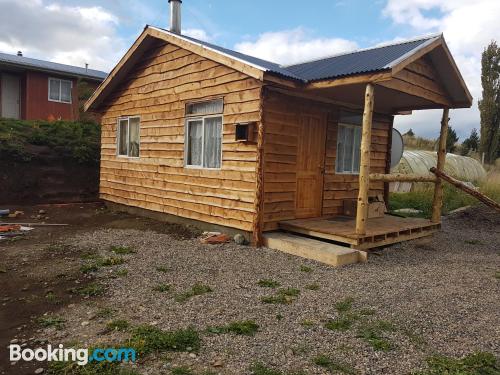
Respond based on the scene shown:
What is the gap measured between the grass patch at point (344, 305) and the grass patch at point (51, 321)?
275 cm

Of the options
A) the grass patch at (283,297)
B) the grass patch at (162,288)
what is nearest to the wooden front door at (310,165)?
the grass patch at (283,297)

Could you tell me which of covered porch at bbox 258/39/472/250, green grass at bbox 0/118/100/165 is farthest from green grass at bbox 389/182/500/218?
green grass at bbox 0/118/100/165

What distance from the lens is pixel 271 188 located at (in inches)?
273

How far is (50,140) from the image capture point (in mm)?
13328

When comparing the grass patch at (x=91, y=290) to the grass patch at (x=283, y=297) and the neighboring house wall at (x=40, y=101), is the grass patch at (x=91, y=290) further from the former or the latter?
the neighboring house wall at (x=40, y=101)

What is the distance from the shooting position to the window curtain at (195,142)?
8094 mm

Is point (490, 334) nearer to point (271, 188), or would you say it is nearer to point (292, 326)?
point (292, 326)

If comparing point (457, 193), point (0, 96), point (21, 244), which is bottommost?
point (21, 244)

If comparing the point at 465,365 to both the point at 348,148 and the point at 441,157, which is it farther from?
the point at 348,148

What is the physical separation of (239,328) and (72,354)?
1.39 m

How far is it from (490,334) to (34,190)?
1233 cm

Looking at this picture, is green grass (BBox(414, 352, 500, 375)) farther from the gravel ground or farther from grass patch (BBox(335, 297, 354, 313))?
grass patch (BBox(335, 297, 354, 313))

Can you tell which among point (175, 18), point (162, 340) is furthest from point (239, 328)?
point (175, 18)

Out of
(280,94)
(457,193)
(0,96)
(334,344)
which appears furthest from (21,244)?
(0,96)
